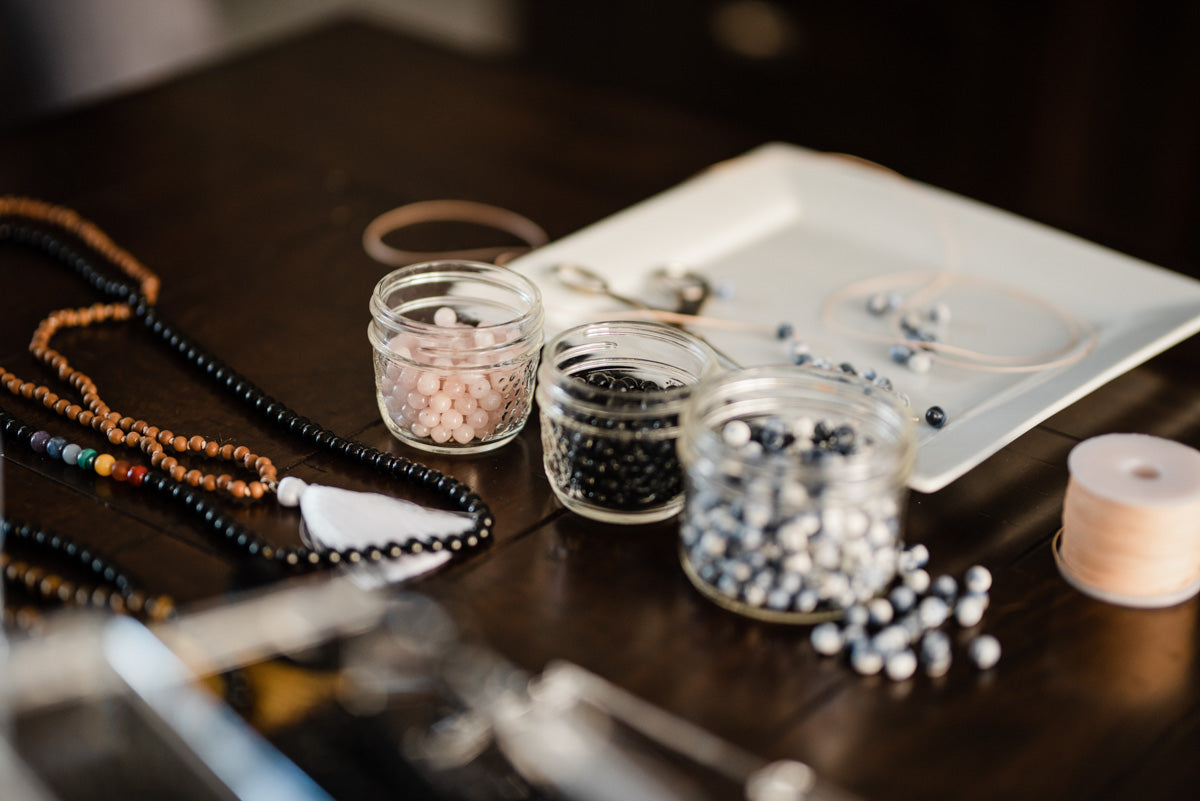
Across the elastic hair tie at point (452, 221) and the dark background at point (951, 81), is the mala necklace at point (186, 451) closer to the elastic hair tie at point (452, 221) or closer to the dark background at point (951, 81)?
the elastic hair tie at point (452, 221)

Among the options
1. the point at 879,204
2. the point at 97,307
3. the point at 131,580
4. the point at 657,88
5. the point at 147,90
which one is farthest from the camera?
the point at 657,88

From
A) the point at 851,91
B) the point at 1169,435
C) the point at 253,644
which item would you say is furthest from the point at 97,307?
the point at 851,91

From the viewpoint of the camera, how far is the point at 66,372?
1.07 metres

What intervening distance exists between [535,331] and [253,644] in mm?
323

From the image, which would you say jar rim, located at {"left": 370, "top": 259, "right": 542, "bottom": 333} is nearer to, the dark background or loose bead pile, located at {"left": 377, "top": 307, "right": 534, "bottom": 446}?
loose bead pile, located at {"left": 377, "top": 307, "right": 534, "bottom": 446}

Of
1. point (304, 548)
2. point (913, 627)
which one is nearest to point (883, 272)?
point (913, 627)

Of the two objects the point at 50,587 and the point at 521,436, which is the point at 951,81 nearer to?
the point at 521,436

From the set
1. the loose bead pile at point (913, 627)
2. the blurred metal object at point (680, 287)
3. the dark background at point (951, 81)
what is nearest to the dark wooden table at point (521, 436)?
the loose bead pile at point (913, 627)

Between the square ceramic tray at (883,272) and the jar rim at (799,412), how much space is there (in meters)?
0.11

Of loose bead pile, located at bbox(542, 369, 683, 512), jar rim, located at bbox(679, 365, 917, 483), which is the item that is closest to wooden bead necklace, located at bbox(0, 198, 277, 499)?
loose bead pile, located at bbox(542, 369, 683, 512)

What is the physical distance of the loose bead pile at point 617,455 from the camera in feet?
2.79

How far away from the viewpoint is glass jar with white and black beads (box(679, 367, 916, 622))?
0.76 metres

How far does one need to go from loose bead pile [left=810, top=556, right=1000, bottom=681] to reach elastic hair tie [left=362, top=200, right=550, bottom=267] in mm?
604

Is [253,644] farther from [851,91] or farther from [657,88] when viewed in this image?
[657,88]
